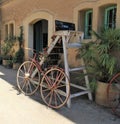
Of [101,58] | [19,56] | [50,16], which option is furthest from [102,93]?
[19,56]

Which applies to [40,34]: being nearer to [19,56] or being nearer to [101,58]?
[19,56]

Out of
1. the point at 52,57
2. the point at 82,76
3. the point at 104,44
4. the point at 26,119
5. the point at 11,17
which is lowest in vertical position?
the point at 26,119

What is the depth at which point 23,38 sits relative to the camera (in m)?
9.98

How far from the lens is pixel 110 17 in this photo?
576cm

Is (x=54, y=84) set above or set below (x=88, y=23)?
below

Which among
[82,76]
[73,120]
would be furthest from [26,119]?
[82,76]

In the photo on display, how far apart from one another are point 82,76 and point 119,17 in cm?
171

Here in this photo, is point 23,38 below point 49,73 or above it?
above

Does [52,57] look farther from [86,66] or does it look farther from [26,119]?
[26,119]

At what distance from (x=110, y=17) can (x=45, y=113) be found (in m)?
3.18

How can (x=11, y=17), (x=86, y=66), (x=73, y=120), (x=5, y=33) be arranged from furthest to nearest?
(x=5, y=33) < (x=11, y=17) < (x=86, y=66) < (x=73, y=120)

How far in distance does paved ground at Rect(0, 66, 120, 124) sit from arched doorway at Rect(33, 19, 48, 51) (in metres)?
5.23

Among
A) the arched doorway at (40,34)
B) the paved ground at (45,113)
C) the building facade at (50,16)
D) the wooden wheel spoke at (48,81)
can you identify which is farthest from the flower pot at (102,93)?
the arched doorway at (40,34)

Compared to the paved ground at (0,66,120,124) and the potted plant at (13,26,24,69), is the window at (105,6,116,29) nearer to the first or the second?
the paved ground at (0,66,120,124)
